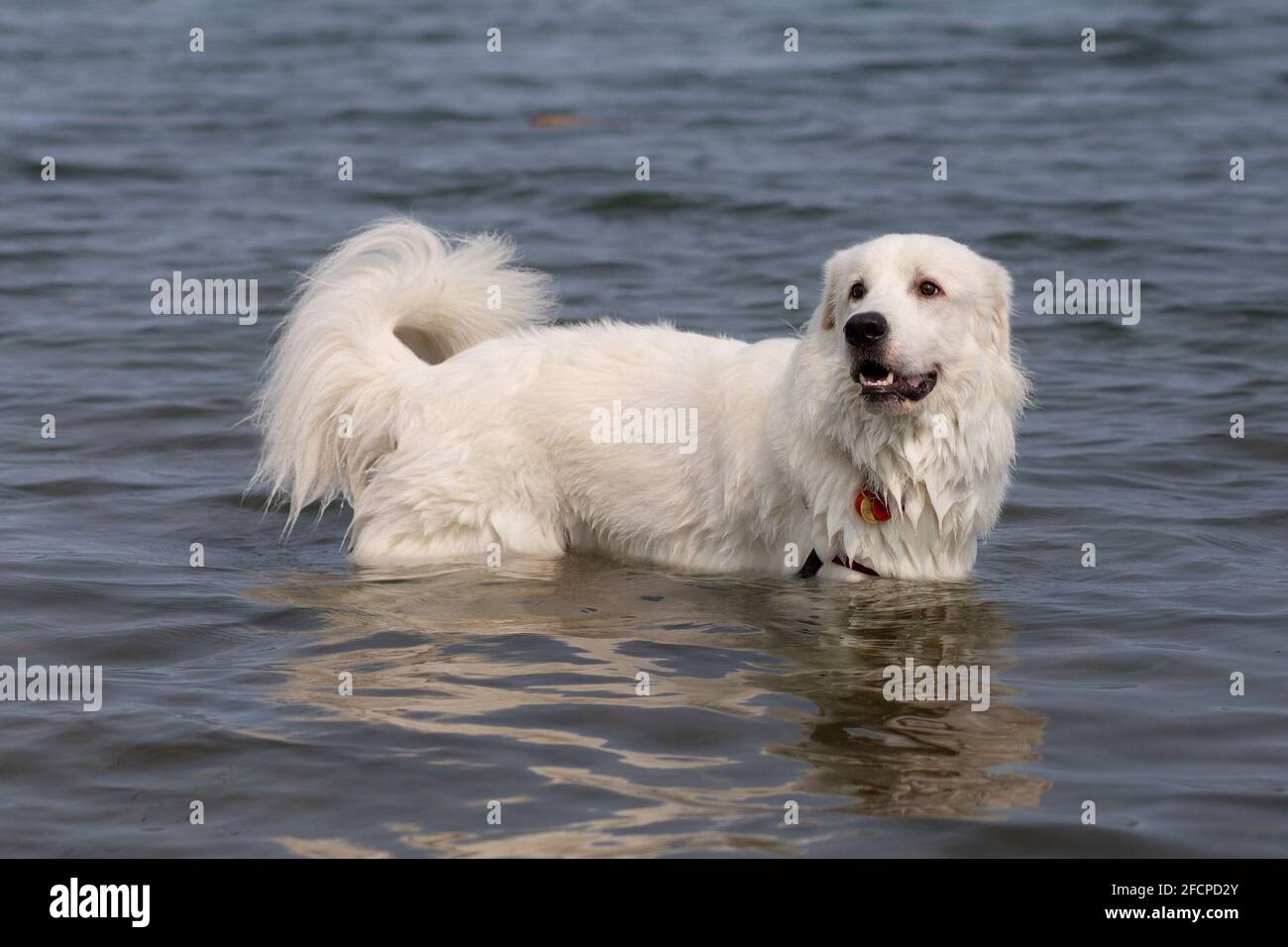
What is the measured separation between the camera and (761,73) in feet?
66.9

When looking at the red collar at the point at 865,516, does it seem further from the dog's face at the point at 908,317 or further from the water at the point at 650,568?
the dog's face at the point at 908,317

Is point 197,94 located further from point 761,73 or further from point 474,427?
point 474,427

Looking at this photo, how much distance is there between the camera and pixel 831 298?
19.2 ft

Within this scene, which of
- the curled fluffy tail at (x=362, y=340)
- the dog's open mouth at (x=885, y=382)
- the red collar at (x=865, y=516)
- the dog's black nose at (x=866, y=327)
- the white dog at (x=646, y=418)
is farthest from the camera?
the curled fluffy tail at (x=362, y=340)

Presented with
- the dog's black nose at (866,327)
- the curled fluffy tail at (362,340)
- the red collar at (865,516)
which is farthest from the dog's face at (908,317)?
the curled fluffy tail at (362,340)

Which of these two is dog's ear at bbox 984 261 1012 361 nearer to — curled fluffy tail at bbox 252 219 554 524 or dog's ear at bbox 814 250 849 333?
dog's ear at bbox 814 250 849 333

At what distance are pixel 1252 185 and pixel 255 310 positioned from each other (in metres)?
8.94

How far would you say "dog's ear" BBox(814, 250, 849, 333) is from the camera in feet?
19.1

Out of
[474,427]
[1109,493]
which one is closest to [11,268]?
[474,427]

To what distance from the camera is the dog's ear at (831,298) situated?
19.1ft

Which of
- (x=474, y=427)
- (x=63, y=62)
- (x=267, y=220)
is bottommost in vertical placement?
(x=474, y=427)

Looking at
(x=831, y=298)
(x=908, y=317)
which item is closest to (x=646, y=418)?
(x=831, y=298)

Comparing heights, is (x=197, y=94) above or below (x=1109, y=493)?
above

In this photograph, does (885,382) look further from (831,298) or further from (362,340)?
(362,340)
